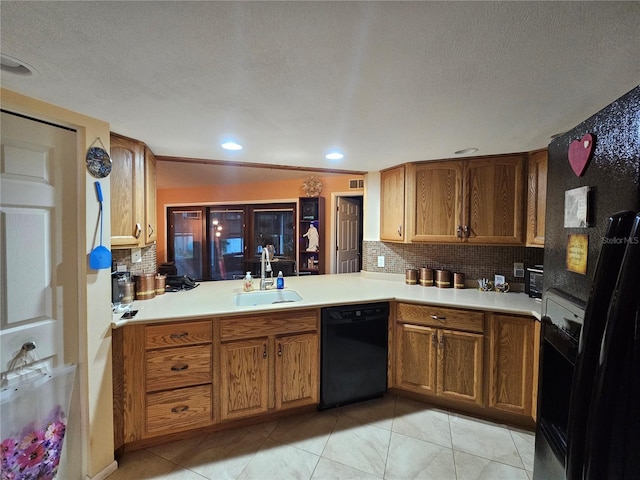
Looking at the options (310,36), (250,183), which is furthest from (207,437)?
(250,183)

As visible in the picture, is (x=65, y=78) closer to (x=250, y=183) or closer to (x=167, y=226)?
(x=250, y=183)

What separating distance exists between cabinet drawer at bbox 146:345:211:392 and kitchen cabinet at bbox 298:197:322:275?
253cm

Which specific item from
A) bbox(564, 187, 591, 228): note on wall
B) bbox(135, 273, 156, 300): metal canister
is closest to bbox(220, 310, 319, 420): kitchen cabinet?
bbox(135, 273, 156, 300): metal canister

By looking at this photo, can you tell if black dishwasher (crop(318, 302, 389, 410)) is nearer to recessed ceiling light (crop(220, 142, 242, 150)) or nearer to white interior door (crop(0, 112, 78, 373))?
recessed ceiling light (crop(220, 142, 242, 150))

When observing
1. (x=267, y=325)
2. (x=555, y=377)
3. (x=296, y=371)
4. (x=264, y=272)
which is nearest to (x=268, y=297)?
(x=264, y=272)

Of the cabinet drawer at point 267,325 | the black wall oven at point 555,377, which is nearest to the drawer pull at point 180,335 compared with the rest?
the cabinet drawer at point 267,325

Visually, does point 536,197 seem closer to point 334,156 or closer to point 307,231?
point 334,156

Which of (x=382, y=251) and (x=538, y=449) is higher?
(x=382, y=251)

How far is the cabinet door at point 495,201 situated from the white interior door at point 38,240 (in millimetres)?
2757

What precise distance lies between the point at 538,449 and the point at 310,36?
1.58m

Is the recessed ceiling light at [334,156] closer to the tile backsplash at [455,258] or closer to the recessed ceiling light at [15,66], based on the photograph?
the tile backsplash at [455,258]

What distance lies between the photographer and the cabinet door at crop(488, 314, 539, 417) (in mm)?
1967

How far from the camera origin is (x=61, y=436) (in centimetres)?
144

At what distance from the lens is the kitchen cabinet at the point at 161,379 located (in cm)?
172
